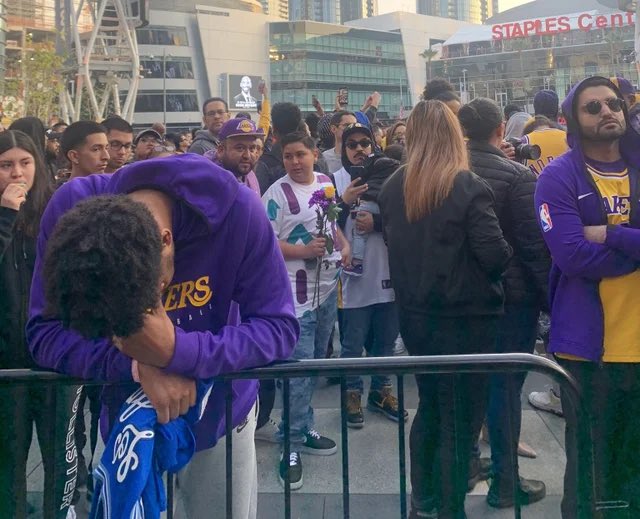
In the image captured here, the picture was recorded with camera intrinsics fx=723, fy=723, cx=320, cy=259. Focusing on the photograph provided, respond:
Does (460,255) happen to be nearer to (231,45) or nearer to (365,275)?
(365,275)

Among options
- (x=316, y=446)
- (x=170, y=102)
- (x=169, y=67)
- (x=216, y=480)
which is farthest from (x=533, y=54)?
(x=216, y=480)

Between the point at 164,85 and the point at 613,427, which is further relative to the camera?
the point at 164,85

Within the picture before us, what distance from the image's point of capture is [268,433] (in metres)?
5.05

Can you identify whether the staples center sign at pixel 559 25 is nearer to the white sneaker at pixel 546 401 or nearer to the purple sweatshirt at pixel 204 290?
the white sneaker at pixel 546 401

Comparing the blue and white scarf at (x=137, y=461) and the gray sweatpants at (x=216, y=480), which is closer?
the blue and white scarf at (x=137, y=461)

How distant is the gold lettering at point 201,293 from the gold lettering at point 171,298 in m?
0.04

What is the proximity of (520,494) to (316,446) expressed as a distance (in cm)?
140

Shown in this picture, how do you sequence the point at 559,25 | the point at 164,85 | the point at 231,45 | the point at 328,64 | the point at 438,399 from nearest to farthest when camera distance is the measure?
1. the point at 438,399
2. the point at 164,85
3. the point at 231,45
4. the point at 328,64
5. the point at 559,25

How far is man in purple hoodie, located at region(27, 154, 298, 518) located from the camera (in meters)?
1.86

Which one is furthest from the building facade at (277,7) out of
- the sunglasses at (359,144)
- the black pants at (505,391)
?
the black pants at (505,391)

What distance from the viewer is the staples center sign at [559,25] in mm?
98750

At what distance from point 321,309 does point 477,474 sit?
1.52 meters

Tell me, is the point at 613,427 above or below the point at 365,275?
below

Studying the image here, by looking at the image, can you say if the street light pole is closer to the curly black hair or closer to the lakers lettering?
the lakers lettering
